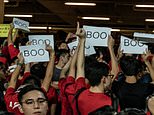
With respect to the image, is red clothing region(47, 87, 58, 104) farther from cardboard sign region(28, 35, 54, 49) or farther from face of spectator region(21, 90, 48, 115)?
face of spectator region(21, 90, 48, 115)

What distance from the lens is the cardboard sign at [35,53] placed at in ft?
18.2

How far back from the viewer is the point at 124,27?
18312 mm

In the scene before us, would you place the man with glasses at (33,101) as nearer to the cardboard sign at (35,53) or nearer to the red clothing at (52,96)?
the red clothing at (52,96)

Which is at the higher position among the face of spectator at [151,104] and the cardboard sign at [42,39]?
the cardboard sign at [42,39]

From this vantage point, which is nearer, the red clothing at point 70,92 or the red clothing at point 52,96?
the red clothing at point 70,92

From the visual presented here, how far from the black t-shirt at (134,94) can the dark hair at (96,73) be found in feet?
1.95

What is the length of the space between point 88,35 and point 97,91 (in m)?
1.28

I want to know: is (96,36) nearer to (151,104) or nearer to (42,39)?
(42,39)

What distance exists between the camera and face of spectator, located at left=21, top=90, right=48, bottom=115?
Answer: 3.39 metres

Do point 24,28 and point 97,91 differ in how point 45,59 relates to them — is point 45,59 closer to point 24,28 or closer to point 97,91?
point 24,28

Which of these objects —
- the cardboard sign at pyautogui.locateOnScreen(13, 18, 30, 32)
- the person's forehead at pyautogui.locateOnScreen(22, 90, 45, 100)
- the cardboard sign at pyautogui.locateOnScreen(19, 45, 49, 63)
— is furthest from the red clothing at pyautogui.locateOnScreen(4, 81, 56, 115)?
the cardboard sign at pyautogui.locateOnScreen(13, 18, 30, 32)

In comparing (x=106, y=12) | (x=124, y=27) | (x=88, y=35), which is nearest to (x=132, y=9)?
(x=106, y=12)

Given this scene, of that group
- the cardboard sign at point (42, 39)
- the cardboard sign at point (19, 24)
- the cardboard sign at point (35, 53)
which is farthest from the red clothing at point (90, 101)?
the cardboard sign at point (19, 24)

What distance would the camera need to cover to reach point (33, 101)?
3447 millimetres
